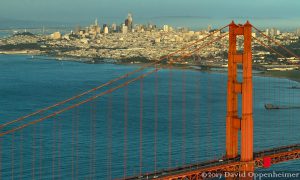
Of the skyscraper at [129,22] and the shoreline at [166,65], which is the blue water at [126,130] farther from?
the skyscraper at [129,22]

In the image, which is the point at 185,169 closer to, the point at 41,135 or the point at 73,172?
the point at 73,172

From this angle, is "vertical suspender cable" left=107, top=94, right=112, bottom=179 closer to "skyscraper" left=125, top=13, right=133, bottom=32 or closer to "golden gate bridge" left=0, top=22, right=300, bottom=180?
"golden gate bridge" left=0, top=22, right=300, bottom=180

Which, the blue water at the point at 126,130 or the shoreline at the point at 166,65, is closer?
the blue water at the point at 126,130

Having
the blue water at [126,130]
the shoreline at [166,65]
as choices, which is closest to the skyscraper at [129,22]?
the shoreline at [166,65]

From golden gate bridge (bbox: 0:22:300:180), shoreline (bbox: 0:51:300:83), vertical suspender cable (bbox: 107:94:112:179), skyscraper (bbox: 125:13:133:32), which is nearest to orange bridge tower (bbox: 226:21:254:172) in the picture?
golden gate bridge (bbox: 0:22:300:180)

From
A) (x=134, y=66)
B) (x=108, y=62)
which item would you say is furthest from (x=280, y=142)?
(x=108, y=62)

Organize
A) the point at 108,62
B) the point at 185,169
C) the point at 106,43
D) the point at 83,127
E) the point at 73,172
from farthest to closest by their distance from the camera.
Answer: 1. the point at 106,43
2. the point at 108,62
3. the point at 83,127
4. the point at 73,172
5. the point at 185,169

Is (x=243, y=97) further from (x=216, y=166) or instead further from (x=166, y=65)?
(x=166, y=65)
